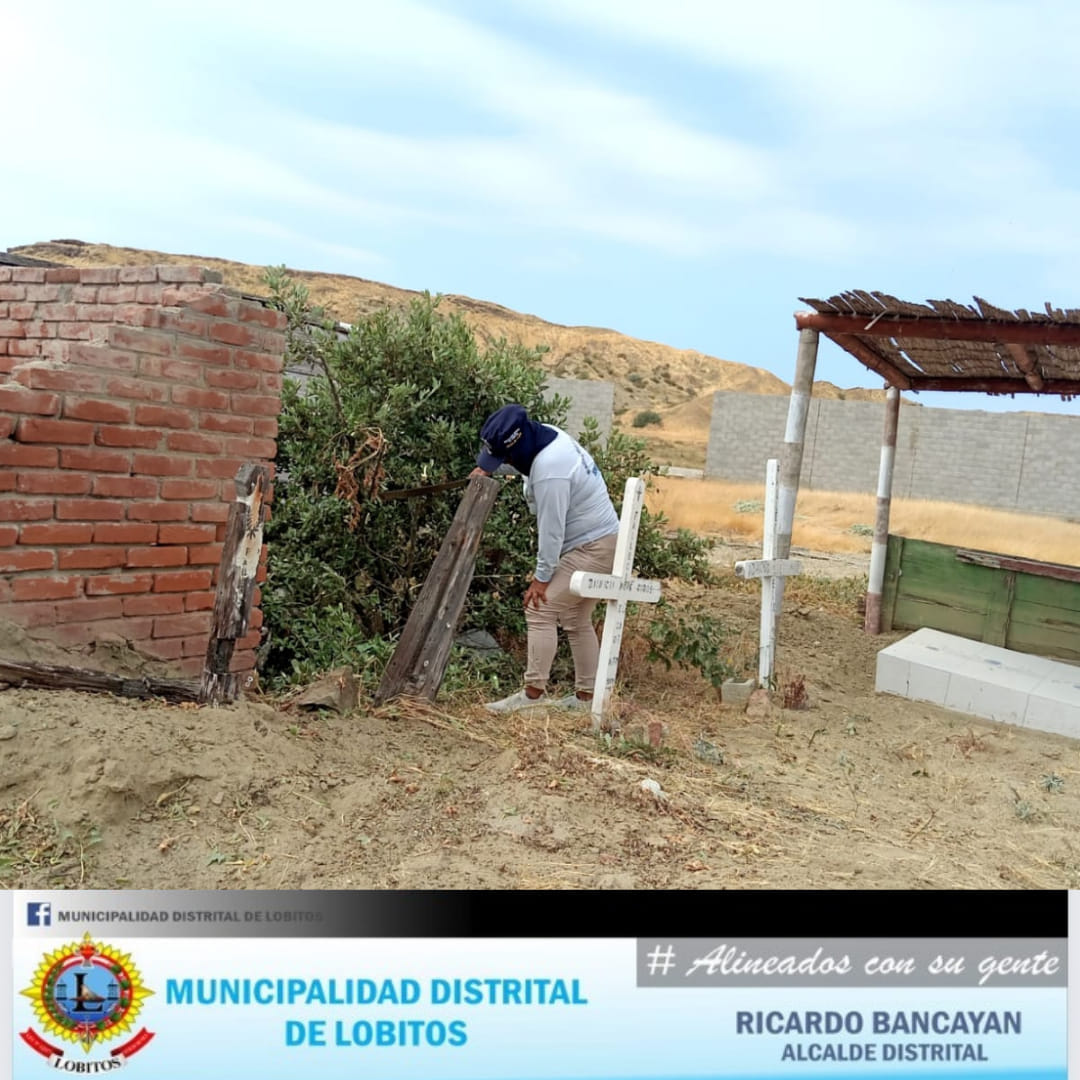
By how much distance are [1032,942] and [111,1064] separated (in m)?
1.94

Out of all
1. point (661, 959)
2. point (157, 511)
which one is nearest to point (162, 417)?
point (157, 511)

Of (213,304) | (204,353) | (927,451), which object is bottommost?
(204,353)

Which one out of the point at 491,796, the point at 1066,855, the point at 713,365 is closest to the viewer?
the point at 491,796

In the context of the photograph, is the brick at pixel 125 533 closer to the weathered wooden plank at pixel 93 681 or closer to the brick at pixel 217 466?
the brick at pixel 217 466

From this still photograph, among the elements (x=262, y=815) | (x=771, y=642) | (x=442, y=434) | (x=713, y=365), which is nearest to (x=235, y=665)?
(x=262, y=815)

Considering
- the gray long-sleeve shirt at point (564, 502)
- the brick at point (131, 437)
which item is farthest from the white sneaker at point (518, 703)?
the brick at point (131, 437)

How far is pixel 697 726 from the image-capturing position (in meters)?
5.23

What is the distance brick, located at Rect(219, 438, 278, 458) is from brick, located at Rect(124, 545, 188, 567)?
0.49 m

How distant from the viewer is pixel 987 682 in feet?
20.1

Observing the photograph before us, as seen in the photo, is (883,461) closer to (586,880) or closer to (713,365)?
(586,880)

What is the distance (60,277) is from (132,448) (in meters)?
1.39

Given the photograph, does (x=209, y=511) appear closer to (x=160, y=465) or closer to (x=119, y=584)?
(x=160, y=465)

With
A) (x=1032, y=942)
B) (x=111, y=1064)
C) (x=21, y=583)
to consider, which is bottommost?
(x=111, y=1064)

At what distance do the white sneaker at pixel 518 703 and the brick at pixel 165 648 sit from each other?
1449 millimetres
